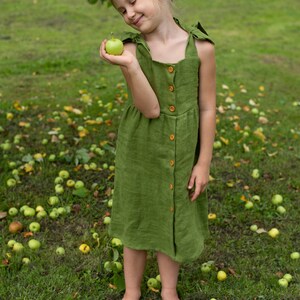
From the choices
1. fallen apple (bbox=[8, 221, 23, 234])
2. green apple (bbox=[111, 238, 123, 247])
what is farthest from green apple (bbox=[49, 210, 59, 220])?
green apple (bbox=[111, 238, 123, 247])

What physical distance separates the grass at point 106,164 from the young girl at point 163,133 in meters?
0.31

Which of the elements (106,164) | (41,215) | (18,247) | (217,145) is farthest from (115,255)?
(217,145)

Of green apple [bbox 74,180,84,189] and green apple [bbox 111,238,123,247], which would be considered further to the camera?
green apple [bbox 74,180,84,189]

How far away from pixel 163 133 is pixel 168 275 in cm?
108

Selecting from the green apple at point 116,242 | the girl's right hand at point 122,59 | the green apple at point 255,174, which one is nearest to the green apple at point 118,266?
the green apple at point 116,242

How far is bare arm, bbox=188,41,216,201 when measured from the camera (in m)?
2.68

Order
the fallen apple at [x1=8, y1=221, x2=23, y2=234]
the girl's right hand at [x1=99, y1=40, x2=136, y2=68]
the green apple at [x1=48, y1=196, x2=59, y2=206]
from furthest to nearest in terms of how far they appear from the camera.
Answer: the green apple at [x1=48, y1=196, x2=59, y2=206] < the fallen apple at [x1=8, y1=221, x2=23, y2=234] < the girl's right hand at [x1=99, y1=40, x2=136, y2=68]

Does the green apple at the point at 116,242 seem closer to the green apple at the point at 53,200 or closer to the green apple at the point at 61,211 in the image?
the green apple at the point at 61,211

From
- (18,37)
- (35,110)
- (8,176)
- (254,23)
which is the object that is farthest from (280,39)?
(8,176)

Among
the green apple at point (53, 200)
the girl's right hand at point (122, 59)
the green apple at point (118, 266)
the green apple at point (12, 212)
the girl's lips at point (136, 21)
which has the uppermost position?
the girl's lips at point (136, 21)

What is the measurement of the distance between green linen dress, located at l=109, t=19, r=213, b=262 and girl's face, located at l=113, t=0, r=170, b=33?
0.10 m

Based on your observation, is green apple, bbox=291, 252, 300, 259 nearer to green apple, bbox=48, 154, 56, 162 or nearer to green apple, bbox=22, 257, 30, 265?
green apple, bbox=22, 257, 30, 265

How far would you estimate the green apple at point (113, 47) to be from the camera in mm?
2346

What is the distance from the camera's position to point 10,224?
421 centimetres
